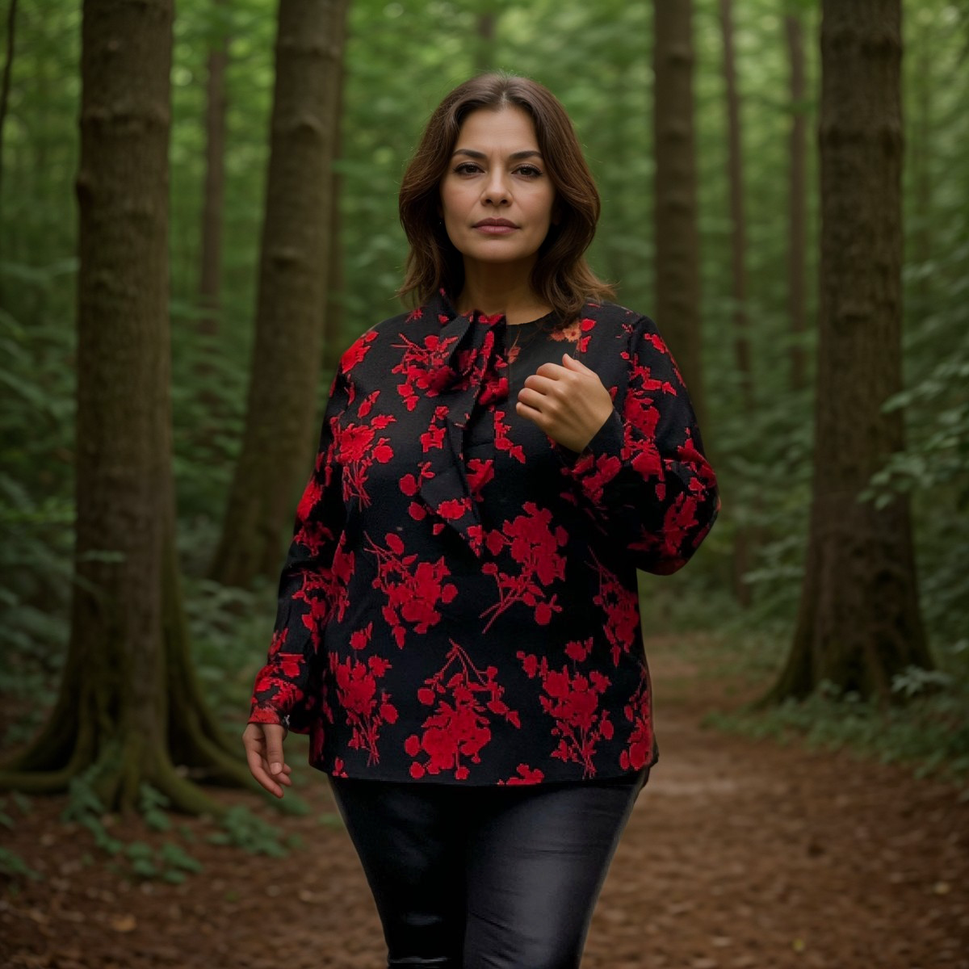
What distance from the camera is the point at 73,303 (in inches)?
444

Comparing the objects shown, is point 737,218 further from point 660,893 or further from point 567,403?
point 567,403

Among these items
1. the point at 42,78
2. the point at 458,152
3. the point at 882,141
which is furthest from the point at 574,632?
the point at 42,78

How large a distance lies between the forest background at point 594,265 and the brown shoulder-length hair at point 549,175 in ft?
1.27

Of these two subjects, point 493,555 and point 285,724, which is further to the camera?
point 285,724

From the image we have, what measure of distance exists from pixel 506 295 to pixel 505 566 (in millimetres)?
597

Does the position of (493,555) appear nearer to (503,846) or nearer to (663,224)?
(503,846)

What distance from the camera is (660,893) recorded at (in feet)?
18.5

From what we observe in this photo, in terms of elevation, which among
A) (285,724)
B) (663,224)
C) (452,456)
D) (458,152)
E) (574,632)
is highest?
(663,224)

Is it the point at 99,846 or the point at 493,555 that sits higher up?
the point at 493,555

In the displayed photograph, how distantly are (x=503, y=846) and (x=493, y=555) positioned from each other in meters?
0.51

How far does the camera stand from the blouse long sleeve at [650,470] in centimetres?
219

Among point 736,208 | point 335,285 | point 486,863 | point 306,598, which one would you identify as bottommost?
point 486,863

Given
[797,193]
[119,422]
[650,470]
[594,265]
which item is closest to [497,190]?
[650,470]

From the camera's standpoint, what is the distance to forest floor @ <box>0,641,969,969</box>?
4684mm
